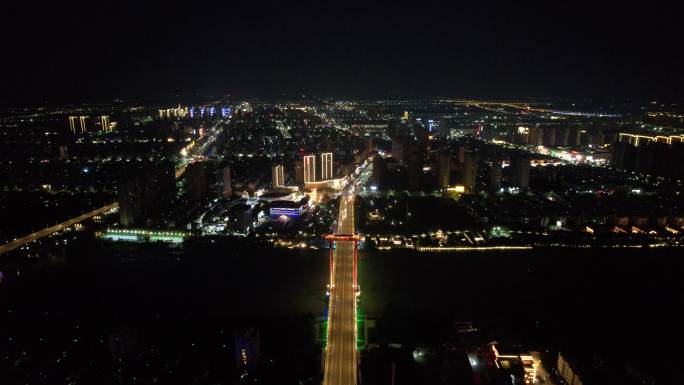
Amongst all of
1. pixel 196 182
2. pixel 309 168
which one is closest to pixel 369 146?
pixel 309 168

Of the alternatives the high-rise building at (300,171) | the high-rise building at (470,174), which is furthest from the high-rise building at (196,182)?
the high-rise building at (470,174)

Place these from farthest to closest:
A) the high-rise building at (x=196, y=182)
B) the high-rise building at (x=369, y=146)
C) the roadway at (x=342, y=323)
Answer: the high-rise building at (x=369, y=146) → the high-rise building at (x=196, y=182) → the roadway at (x=342, y=323)

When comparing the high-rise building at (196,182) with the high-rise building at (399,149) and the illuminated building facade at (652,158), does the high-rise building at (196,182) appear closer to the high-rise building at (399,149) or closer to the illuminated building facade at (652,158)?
the high-rise building at (399,149)

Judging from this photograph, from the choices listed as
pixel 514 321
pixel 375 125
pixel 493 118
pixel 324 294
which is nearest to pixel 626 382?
pixel 514 321

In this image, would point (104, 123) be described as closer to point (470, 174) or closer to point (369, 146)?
point (369, 146)

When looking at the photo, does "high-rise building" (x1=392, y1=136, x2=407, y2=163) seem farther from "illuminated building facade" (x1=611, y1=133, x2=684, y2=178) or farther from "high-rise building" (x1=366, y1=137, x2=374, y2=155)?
"illuminated building facade" (x1=611, y1=133, x2=684, y2=178)

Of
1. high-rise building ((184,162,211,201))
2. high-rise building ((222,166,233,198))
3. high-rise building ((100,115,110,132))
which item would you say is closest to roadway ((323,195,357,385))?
high-rise building ((222,166,233,198))

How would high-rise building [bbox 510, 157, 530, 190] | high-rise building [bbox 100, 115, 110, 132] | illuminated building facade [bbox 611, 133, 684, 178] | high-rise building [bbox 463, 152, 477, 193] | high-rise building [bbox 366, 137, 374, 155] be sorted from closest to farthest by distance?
high-rise building [bbox 463, 152, 477, 193]
high-rise building [bbox 510, 157, 530, 190]
illuminated building facade [bbox 611, 133, 684, 178]
high-rise building [bbox 366, 137, 374, 155]
high-rise building [bbox 100, 115, 110, 132]
